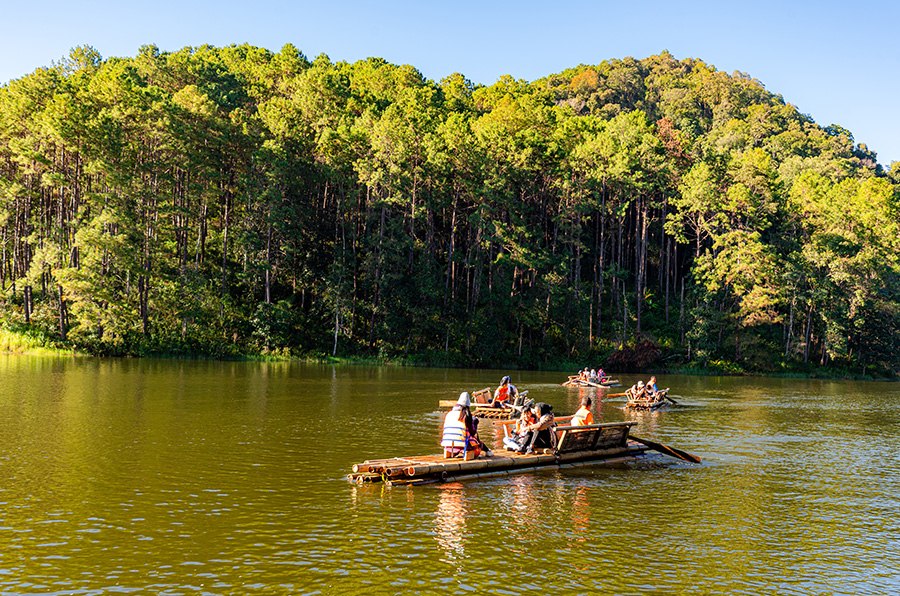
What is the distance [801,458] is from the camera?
2575cm

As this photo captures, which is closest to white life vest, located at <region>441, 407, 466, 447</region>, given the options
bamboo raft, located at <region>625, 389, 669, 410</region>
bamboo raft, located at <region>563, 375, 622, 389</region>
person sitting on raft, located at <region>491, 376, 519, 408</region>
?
person sitting on raft, located at <region>491, 376, 519, 408</region>

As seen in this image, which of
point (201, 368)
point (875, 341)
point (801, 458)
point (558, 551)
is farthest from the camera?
point (875, 341)

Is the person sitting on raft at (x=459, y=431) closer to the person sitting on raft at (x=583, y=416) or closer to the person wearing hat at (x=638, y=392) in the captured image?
the person sitting on raft at (x=583, y=416)

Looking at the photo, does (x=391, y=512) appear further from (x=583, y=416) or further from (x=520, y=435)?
(x=583, y=416)

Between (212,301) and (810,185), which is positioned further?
(810,185)

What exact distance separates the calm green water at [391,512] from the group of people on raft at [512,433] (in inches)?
49.9

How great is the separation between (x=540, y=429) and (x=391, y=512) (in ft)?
24.3

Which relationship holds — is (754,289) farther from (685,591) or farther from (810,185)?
(685,591)

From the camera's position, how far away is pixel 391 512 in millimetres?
16375

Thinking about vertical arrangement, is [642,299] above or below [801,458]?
above

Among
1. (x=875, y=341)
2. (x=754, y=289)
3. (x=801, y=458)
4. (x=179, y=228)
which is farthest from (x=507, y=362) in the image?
(x=801, y=458)

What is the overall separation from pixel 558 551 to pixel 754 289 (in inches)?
2873

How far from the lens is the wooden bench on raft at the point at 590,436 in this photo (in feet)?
74.1

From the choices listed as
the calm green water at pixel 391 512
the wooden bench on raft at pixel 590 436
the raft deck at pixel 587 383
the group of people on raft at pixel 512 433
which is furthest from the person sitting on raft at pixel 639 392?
the group of people on raft at pixel 512 433
